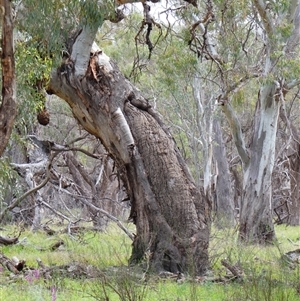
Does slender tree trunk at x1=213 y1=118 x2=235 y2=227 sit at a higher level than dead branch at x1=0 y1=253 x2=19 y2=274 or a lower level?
higher

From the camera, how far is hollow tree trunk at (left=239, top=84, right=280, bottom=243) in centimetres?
1396

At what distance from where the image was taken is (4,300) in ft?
20.3

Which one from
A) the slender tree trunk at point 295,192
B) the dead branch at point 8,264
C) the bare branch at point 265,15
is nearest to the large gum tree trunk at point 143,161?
the dead branch at point 8,264

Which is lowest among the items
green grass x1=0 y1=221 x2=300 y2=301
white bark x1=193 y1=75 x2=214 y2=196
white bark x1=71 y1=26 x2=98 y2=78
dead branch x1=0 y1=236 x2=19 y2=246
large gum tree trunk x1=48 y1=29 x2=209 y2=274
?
green grass x1=0 y1=221 x2=300 y2=301

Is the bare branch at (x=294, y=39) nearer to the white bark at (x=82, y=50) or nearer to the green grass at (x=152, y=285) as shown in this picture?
the green grass at (x=152, y=285)

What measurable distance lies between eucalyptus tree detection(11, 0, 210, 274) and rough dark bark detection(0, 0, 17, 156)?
2454mm

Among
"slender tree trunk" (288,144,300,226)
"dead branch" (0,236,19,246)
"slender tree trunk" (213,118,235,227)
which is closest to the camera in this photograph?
"dead branch" (0,236,19,246)

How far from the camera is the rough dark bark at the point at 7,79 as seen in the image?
230 inches

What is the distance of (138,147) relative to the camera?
30.3ft

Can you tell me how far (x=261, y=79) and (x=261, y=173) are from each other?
2.05 meters

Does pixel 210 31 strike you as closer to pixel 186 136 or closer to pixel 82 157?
pixel 186 136

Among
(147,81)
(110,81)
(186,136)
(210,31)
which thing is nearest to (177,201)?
(110,81)

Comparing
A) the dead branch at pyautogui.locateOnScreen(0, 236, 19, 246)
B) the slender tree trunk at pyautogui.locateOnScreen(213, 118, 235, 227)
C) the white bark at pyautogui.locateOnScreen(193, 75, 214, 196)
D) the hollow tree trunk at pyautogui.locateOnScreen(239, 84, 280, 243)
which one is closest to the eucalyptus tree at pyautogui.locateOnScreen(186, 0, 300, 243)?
the hollow tree trunk at pyautogui.locateOnScreen(239, 84, 280, 243)

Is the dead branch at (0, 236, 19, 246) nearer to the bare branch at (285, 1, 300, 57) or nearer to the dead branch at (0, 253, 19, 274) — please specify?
the dead branch at (0, 253, 19, 274)
